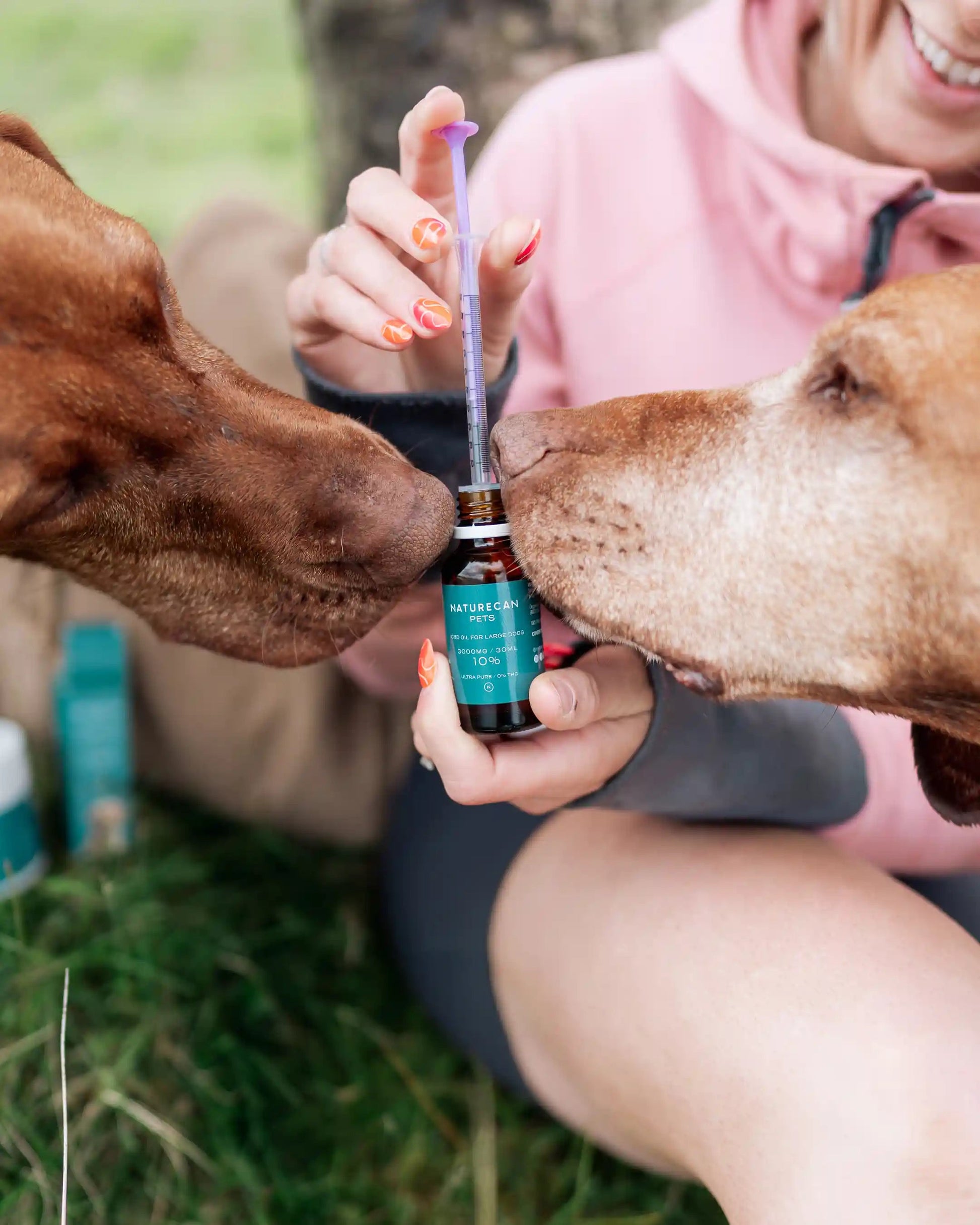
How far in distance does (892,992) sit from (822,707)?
50 centimetres

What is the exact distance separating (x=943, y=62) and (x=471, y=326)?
3.05 feet

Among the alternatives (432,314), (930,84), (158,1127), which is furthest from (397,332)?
(158,1127)

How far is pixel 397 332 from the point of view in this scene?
72.5 inches

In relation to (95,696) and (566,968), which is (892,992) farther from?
(95,696)

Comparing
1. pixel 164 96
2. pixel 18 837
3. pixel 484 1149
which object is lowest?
pixel 484 1149

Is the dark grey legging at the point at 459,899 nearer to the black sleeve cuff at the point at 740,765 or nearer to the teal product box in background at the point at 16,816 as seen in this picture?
the black sleeve cuff at the point at 740,765

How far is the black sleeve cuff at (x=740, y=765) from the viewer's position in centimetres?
188

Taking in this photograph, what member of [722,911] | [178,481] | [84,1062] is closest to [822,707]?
[722,911]

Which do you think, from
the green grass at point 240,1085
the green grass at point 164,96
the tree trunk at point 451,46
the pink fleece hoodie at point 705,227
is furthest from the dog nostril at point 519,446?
the green grass at point 164,96

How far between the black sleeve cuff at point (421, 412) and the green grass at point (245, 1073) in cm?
122

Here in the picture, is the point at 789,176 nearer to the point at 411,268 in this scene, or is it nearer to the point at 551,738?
the point at 411,268

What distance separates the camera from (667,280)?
8.04ft

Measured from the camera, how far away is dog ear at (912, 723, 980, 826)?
1888mm

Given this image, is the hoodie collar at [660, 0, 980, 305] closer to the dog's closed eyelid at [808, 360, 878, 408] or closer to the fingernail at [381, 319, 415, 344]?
the dog's closed eyelid at [808, 360, 878, 408]
